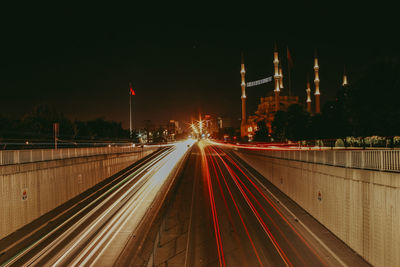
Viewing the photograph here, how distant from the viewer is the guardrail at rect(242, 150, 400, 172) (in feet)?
46.3

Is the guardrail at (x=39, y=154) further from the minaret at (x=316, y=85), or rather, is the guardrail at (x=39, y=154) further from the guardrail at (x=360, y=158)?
the minaret at (x=316, y=85)

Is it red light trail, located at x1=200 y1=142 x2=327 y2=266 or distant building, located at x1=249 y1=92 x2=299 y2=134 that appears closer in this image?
red light trail, located at x1=200 y1=142 x2=327 y2=266

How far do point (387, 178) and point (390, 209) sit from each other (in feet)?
4.38

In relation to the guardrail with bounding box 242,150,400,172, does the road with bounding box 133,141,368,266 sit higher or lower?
lower

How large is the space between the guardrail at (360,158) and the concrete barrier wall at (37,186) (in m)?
20.0

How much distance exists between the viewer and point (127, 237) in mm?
19266

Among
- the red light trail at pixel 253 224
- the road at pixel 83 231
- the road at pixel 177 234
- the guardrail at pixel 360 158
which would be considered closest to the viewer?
the guardrail at pixel 360 158

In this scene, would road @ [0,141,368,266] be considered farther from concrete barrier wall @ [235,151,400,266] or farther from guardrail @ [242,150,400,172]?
guardrail @ [242,150,400,172]

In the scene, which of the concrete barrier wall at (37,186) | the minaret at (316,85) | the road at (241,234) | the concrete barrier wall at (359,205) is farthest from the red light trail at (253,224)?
the minaret at (316,85)

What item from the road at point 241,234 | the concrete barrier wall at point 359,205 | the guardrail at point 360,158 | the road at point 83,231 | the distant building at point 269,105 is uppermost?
the distant building at point 269,105

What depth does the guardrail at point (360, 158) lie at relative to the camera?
14117 mm

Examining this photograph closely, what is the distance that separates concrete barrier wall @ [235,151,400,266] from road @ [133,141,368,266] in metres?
0.84

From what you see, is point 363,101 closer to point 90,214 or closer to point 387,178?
point 387,178

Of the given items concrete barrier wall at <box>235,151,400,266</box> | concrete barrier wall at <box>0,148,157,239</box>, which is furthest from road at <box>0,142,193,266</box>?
concrete barrier wall at <box>235,151,400,266</box>
